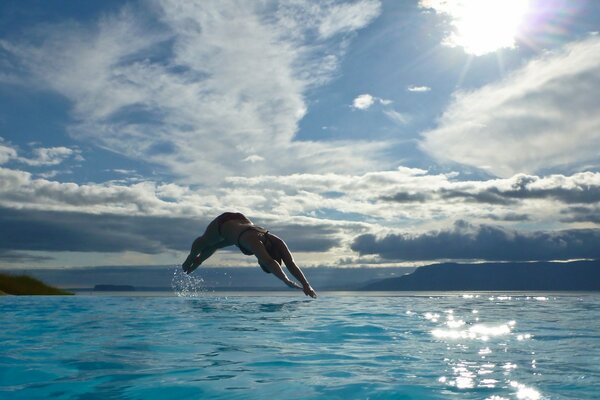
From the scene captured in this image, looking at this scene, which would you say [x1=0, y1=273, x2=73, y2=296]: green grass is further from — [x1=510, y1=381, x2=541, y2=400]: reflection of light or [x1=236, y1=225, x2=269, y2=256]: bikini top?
[x1=510, y1=381, x2=541, y2=400]: reflection of light

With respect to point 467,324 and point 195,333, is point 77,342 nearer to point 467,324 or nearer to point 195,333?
point 195,333

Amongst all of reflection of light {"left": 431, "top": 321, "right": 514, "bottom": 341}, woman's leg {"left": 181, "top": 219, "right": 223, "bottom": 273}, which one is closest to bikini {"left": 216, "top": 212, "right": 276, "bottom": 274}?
woman's leg {"left": 181, "top": 219, "right": 223, "bottom": 273}

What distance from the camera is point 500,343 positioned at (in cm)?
873

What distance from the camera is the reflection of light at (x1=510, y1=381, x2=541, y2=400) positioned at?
495 centimetres

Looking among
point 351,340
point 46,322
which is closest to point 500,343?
point 351,340

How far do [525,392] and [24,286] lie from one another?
29354 mm

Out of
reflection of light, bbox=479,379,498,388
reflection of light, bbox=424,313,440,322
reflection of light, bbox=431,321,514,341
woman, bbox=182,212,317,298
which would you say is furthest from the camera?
woman, bbox=182,212,317,298

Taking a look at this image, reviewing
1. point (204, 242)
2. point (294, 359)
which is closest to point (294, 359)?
point (294, 359)

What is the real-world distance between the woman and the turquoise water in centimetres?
422

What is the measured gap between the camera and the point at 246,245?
1730 cm

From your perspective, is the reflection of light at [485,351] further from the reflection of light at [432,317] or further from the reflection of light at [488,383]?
the reflection of light at [432,317]

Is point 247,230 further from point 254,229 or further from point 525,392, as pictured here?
point 525,392

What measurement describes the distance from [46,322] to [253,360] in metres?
7.42

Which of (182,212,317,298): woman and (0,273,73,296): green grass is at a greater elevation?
(182,212,317,298): woman
